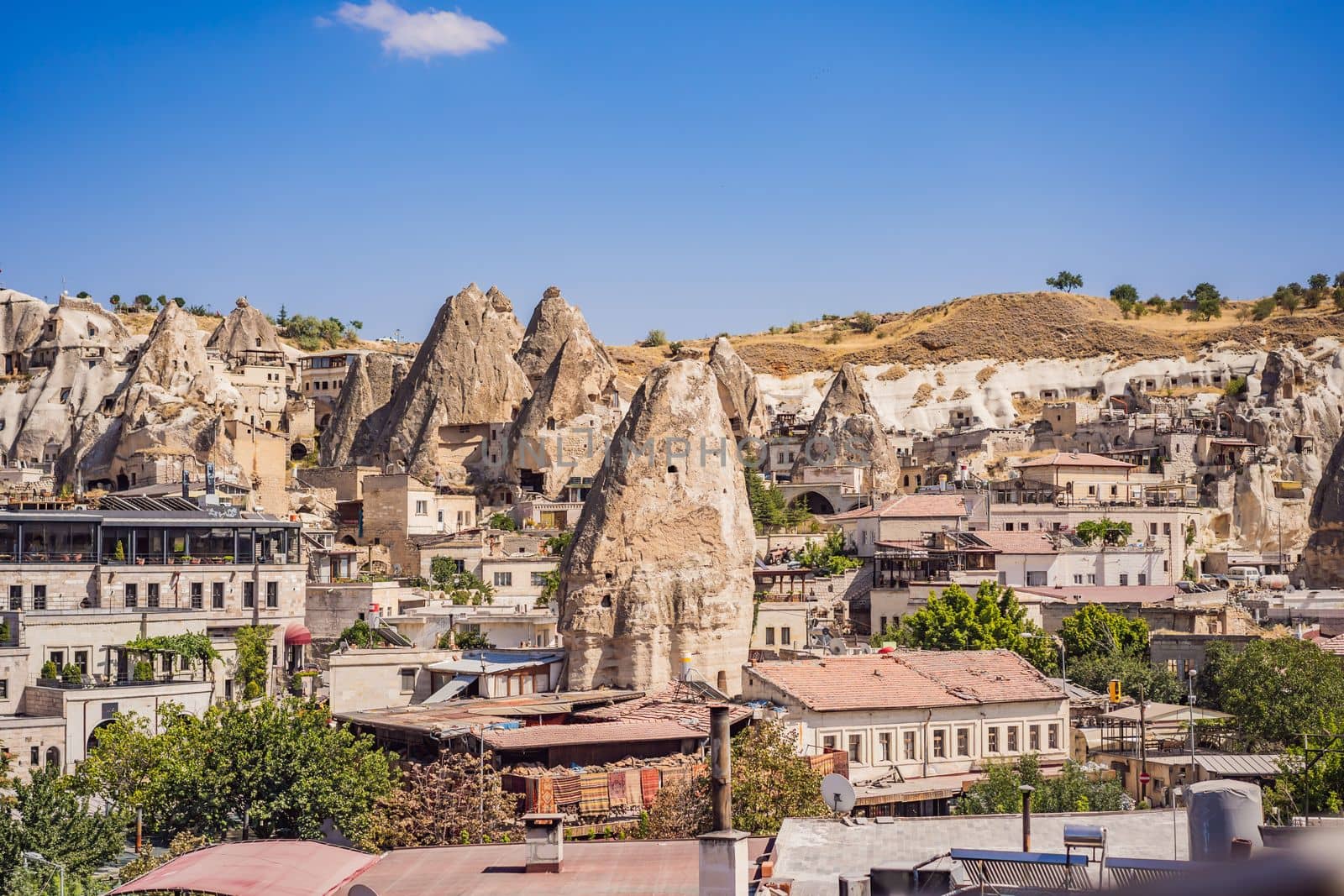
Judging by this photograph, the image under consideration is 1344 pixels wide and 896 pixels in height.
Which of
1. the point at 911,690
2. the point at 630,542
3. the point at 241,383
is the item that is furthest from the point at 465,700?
the point at 241,383

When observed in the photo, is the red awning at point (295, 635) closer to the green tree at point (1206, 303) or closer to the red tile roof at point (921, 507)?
the red tile roof at point (921, 507)

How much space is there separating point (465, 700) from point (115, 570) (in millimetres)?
14304

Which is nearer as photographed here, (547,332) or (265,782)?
(265,782)

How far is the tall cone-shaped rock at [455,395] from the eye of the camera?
110562 millimetres

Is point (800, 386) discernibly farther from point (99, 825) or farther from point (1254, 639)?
point (99, 825)

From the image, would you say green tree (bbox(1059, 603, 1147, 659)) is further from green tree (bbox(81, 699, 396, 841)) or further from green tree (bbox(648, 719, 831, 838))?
green tree (bbox(81, 699, 396, 841))

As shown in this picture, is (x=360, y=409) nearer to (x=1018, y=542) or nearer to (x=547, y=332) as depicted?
(x=547, y=332)

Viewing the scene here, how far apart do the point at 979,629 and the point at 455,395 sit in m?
61.8

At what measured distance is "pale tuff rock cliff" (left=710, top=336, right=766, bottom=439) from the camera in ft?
422

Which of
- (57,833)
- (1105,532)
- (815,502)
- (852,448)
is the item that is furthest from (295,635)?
(852,448)

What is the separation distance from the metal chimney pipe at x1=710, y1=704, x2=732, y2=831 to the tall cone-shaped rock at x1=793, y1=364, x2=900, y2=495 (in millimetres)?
84647

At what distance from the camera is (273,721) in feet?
112

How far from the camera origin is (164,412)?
103 m

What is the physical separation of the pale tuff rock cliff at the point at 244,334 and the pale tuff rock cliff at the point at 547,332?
86.1 feet
